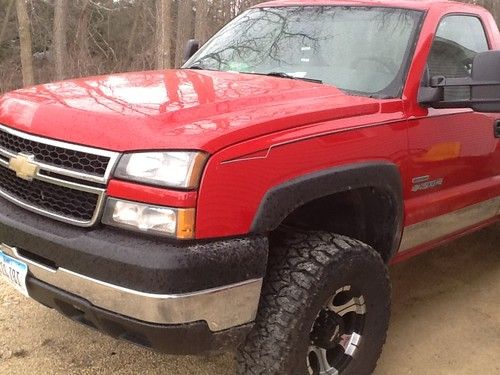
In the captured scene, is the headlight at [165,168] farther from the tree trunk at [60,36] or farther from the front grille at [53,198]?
the tree trunk at [60,36]

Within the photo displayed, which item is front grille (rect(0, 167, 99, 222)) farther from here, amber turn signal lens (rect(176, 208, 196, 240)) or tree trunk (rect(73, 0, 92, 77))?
tree trunk (rect(73, 0, 92, 77))

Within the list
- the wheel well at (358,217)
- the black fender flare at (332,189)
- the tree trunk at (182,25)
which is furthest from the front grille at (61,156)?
the tree trunk at (182,25)

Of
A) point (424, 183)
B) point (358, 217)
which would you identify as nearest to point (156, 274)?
point (358, 217)

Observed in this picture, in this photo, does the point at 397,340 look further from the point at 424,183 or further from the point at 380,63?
the point at 380,63

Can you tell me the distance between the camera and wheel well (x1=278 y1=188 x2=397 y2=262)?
9.41ft

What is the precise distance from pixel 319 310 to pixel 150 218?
83cm

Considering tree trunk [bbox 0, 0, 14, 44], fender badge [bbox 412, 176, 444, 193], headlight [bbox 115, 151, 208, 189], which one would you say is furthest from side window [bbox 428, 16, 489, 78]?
tree trunk [bbox 0, 0, 14, 44]

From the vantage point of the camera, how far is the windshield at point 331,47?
Result: 125 inches

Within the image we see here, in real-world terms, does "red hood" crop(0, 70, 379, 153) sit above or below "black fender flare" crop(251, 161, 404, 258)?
above

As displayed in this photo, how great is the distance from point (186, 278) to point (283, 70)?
166cm

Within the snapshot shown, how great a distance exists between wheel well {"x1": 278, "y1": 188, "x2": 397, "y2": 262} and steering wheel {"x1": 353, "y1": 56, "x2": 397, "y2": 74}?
710mm

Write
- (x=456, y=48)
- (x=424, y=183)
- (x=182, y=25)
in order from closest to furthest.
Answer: (x=424, y=183), (x=456, y=48), (x=182, y=25)

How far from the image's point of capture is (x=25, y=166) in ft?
8.02

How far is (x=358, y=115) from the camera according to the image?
9.03ft
